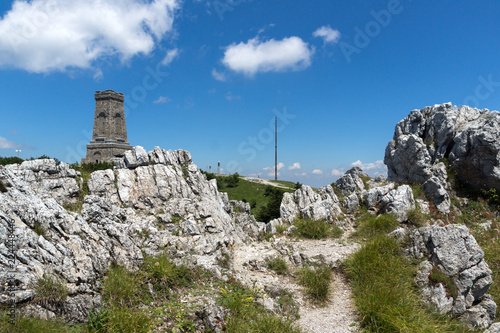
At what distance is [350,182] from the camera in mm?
22906

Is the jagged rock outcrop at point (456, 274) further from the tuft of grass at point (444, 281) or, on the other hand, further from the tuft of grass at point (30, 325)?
the tuft of grass at point (30, 325)

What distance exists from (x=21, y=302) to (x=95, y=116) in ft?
195

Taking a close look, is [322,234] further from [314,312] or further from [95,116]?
[95,116]

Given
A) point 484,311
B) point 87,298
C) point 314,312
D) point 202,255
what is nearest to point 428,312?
point 484,311

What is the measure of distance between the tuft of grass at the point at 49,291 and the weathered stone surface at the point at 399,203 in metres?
16.7

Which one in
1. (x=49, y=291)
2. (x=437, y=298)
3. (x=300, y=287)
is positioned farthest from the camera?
(x=300, y=287)

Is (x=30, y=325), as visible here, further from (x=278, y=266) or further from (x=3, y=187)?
(x=278, y=266)

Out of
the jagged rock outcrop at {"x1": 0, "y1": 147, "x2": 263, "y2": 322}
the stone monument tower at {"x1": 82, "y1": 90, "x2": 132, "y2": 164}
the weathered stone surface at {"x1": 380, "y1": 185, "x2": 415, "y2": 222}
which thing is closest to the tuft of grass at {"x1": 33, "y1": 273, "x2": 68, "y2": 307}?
the jagged rock outcrop at {"x1": 0, "y1": 147, "x2": 263, "y2": 322}

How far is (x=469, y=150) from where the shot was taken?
64.8 ft

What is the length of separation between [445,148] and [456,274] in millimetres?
15893

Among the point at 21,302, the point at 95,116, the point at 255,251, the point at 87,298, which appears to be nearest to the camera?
A: the point at 21,302

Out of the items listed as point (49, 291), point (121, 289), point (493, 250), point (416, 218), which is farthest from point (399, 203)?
point (49, 291)

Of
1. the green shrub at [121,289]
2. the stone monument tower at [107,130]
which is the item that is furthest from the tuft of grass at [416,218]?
the stone monument tower at [107,130]

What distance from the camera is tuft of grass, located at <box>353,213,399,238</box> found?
579 inches
